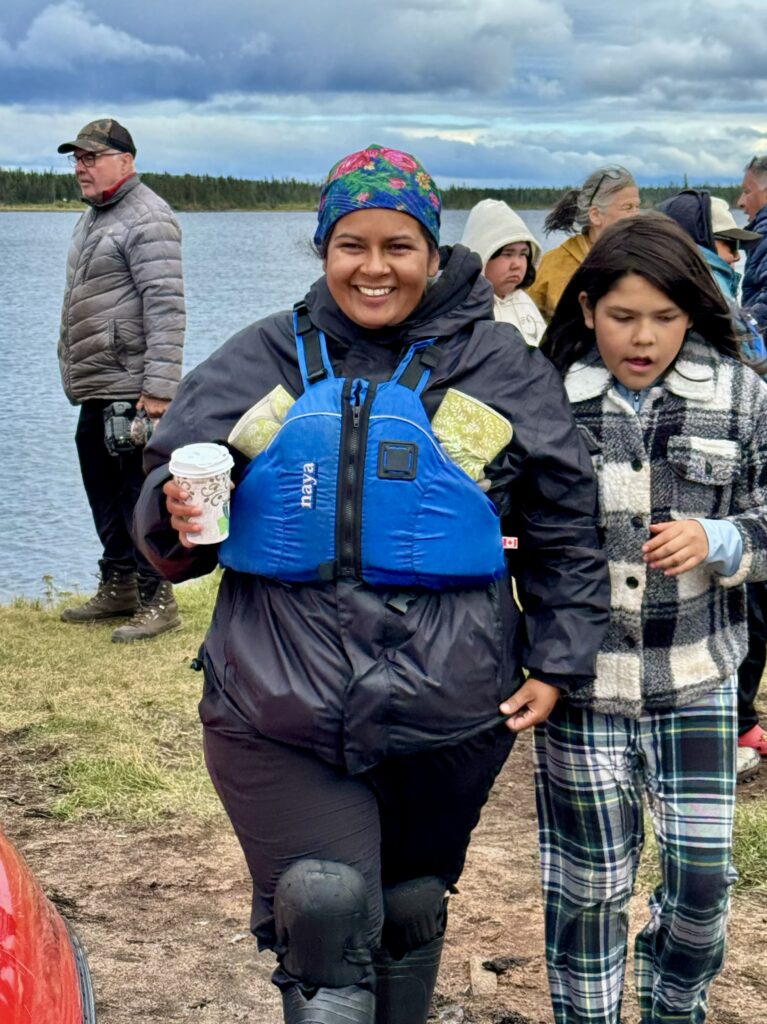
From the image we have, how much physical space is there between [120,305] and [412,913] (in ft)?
15.7

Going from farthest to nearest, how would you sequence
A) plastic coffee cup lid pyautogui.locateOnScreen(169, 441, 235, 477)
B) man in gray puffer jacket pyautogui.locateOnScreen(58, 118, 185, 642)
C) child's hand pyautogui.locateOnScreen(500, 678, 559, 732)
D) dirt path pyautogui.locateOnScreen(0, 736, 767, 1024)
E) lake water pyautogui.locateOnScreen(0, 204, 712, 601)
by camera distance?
lake water pyautogui.locateOnScreen(0, 204, 712, 601), man in gray puffer jacket pyautogui.locateOnScreen(58, 118, 185, 642), dirt path pyautogui.locateOnScreen(0, 736, 767, 1024), child's hand pyautogui.locateOnScreen(500, 678, 559, 732), plastic coffee cup lid pyautogui.locateOnScreen(169, 441, 235, 477)

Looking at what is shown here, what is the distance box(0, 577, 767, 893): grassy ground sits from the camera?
5.14 meters

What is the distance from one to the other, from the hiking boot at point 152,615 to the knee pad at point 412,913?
4523 millimetres

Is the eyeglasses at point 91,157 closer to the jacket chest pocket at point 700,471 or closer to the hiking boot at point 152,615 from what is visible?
the hiking boot at point 152,615

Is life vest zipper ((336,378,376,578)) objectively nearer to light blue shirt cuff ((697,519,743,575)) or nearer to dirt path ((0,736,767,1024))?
light blue shirt cuff ((697,519,743,575))

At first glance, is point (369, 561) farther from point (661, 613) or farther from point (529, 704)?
point (661, 613)

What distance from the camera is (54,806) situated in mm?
5188

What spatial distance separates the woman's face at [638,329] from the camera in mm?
3014

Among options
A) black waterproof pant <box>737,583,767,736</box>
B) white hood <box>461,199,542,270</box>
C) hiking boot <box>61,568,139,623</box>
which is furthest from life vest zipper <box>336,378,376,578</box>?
hiking boot <box>61,568,139,623</box>

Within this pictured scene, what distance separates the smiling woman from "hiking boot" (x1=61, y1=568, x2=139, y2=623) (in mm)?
5051

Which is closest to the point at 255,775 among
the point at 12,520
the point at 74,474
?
the point at 12,520

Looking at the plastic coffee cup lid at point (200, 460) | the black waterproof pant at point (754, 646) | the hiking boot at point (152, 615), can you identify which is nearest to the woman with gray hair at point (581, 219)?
the black waterproof pant at point (754, 646)

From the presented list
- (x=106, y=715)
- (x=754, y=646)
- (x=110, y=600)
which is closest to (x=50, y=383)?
(x=110, y=600)

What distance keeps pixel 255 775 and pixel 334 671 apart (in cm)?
30
